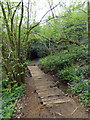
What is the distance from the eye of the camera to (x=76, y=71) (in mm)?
4125

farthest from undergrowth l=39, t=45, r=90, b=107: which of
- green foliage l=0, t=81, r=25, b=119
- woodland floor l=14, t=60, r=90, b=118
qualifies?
green foliage l=0, t=81, r=25, b=119

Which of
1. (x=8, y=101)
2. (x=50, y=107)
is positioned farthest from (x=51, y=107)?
(x=8, y=101)

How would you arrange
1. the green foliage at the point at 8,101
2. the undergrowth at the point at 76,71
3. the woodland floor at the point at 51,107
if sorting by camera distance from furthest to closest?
the undergrowth at the point at 76,71
the woodland floor at the point at 51,107
the green foliage at the point at 8,101

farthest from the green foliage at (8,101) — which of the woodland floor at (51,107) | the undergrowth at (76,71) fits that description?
the undergrowth at (76,71)

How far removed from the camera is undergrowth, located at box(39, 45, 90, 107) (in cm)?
294

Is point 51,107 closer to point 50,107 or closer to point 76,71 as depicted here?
point 50,107

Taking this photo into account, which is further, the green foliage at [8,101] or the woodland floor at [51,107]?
the woodland floor at [51,107]

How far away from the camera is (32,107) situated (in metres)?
2.64

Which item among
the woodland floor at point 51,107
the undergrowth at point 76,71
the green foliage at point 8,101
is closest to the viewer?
the green foliage at point 8,101

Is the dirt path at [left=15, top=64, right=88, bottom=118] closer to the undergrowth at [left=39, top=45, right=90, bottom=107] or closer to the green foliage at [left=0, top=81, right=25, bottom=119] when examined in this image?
the green foliage at [left=0, top=81, right=25, bottom=119]

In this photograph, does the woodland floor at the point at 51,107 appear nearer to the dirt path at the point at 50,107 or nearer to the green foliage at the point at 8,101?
the dirt path at the point at 50,107

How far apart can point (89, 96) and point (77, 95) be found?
484 millimetres

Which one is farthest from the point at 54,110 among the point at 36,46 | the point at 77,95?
the point at 36,46

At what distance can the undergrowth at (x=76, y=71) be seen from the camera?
9.66 feet
